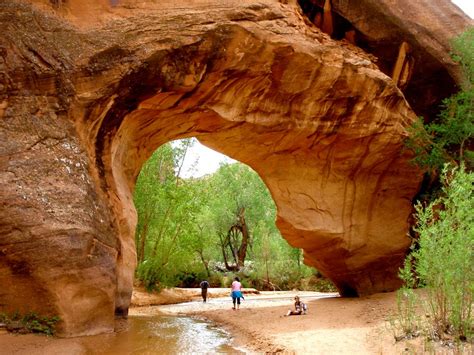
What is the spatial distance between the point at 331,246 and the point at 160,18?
7.84 meters

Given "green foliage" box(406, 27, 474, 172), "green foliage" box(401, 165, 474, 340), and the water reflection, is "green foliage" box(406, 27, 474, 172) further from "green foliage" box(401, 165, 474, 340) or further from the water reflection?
the water reflection

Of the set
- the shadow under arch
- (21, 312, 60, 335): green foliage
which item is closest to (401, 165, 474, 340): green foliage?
(21, 312, 60, 335): green foliage

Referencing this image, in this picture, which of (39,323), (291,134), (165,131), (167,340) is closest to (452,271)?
(167,340)

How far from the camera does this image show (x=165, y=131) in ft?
38.2

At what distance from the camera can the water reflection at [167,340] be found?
7.04 m

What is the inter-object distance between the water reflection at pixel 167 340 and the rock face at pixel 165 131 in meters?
0.59

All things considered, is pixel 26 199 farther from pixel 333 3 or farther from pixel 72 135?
pixel 333 3

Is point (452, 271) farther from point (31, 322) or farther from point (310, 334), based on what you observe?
point (31, 322)

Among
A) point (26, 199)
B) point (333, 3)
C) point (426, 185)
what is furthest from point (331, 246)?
point (26, 199)

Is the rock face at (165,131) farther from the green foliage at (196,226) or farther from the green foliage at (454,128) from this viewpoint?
the green foliage at (196,226)

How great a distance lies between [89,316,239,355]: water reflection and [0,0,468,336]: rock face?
59 centimetres

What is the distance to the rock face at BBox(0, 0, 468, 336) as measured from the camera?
7145 mm

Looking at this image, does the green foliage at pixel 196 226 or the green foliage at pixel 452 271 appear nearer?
the green foliage at pixel 452 271

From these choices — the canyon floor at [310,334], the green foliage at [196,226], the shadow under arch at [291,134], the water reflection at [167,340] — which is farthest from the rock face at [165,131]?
the green foliage at [196,226]
